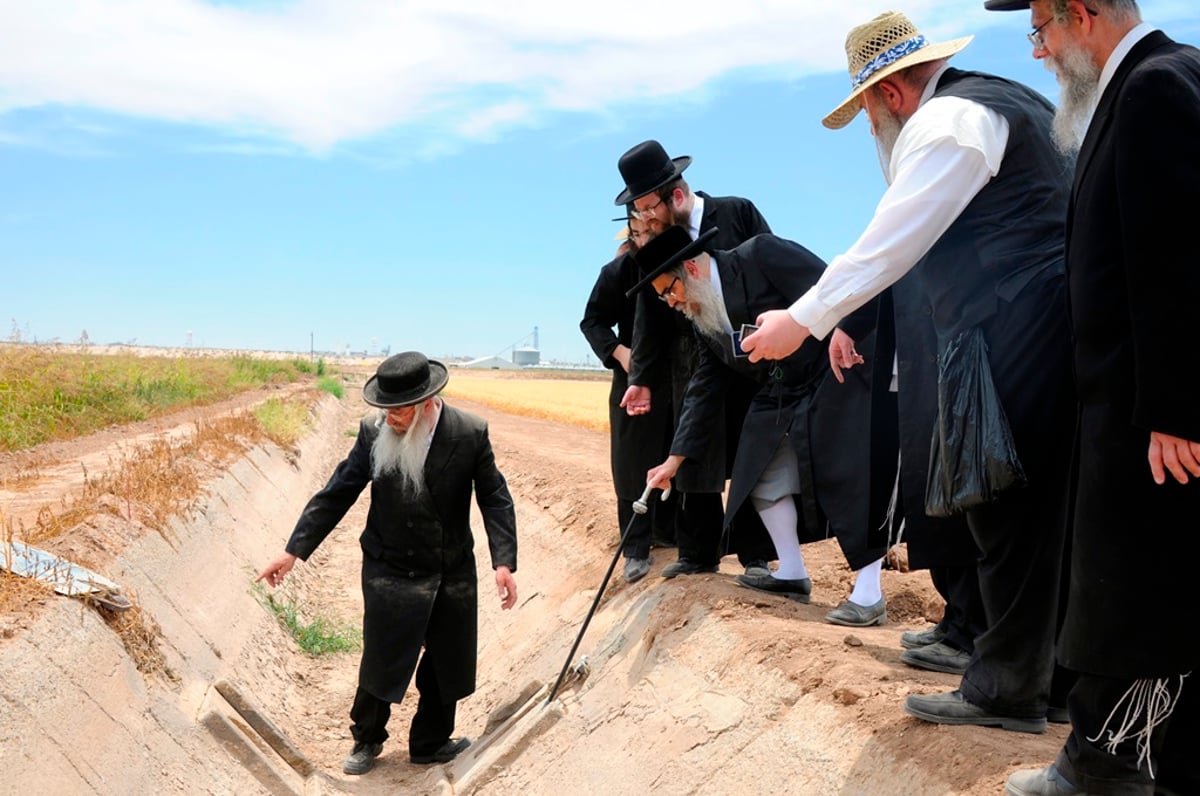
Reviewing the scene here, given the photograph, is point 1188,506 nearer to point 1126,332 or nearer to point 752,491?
point 1126,332

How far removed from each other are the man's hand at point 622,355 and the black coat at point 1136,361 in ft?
14.9

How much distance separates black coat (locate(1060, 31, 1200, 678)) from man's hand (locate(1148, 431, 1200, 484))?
24mm

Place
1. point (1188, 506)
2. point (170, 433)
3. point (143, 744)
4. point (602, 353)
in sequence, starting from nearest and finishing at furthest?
point (1188, 506) < point (143, 744) < point (602, 353) < point (170, 433)

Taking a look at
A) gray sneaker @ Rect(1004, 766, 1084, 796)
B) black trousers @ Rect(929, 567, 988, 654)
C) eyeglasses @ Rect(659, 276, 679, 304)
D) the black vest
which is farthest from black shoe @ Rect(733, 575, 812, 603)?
gray sneaker @ Rect(1004, 766, 1084, 796)

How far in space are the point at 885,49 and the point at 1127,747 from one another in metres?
2.31

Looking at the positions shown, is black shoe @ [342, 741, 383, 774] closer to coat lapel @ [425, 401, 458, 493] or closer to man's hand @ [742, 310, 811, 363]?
coat lapel @ [425, 401, 458, 493]

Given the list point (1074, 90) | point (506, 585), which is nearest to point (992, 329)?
point (1074, 90)

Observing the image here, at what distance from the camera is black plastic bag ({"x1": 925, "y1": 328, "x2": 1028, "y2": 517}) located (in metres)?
3.25

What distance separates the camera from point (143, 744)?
521 cm

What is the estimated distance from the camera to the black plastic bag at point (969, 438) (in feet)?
10.7

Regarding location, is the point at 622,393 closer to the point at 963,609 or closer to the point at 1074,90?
the point at 963,609

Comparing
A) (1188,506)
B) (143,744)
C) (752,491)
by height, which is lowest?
(143,744)

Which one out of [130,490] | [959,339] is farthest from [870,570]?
[130,490]

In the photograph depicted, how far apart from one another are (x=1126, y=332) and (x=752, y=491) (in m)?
3.20
